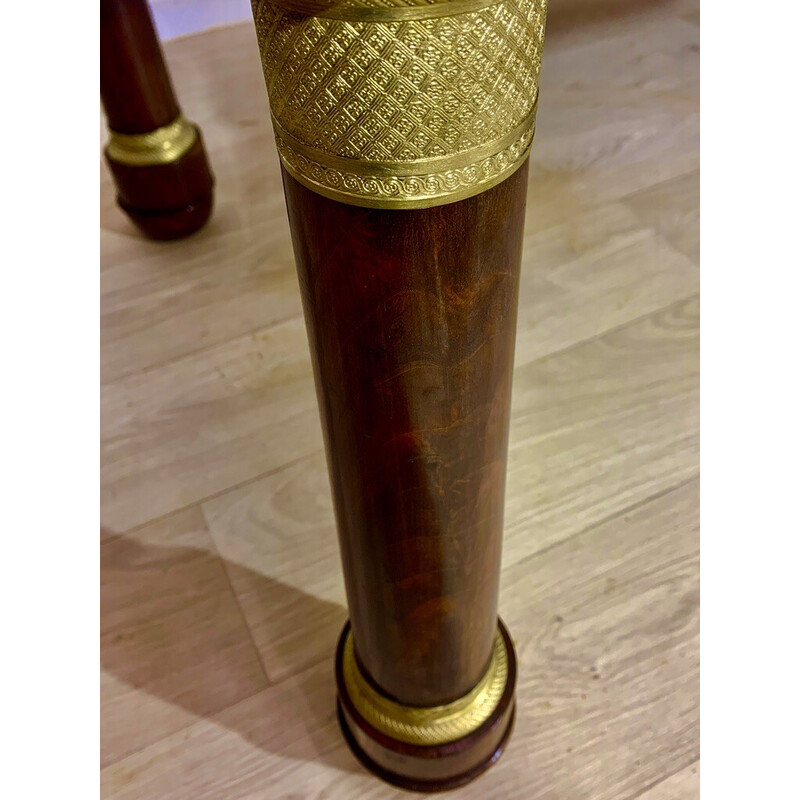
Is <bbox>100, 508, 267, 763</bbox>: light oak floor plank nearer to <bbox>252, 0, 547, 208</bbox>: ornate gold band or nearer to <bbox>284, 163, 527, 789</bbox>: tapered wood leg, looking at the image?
<bbox>284, 163, 527, 789</bbox>: tapered wood leg

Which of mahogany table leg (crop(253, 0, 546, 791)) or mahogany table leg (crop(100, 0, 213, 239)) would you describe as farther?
mahogany table leg (crop(100, 0, 213, 239))

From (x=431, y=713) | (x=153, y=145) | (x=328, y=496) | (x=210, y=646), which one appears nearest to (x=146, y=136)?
(x=153, y=145)

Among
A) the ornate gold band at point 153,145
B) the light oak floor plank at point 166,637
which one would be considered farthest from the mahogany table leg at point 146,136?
the light oak floor plank at point 166,637

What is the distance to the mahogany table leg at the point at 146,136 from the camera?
0.92 meters

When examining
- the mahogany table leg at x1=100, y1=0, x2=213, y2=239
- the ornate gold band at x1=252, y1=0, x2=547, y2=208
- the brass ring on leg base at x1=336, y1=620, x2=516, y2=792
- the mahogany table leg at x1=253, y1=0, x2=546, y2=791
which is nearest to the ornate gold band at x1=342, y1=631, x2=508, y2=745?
the brass ring on leg base at x1=336, y1=620, x2=516, y2=792

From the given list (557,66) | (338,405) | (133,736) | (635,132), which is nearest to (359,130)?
(338,405)

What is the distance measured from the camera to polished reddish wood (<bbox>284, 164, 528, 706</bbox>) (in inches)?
11.8

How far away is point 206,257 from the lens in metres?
1.09

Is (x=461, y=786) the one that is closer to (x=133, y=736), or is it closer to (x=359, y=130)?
(x=133, y=736)

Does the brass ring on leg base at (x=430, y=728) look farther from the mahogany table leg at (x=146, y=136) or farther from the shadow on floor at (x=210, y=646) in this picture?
the mahogany table leg at (x=146, y=136)

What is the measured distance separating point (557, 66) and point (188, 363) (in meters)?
0.82

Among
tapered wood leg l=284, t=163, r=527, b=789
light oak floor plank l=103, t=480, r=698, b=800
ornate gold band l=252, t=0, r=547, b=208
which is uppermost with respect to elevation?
ornate gold band l=252, t=0, r=547, b=208

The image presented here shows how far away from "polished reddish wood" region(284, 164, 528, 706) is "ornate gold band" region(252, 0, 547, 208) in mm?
13

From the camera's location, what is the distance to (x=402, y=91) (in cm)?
26
